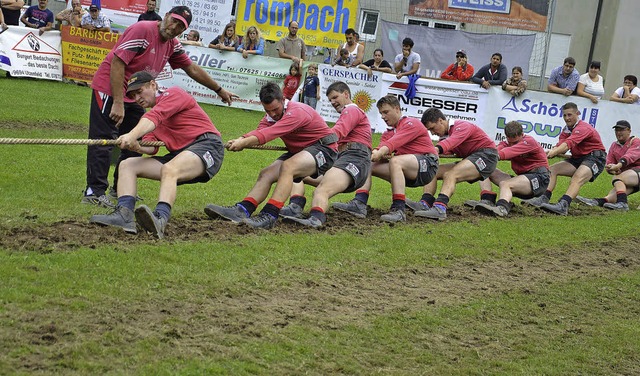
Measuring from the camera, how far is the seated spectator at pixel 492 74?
19.4m

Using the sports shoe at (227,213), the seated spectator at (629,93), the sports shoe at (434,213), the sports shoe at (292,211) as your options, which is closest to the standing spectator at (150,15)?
the seated spectator at (629,93)

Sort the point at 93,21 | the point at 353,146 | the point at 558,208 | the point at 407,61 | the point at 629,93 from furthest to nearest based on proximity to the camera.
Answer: the point at 93,21 → the point at 407,61 → the point at 629,93 → the point at 558,208 → the point at 353,146

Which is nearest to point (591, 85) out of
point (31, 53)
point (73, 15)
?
point (73, 15)

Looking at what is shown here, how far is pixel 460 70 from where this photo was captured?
1989 cm

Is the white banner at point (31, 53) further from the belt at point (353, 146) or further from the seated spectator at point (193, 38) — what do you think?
the belt at point (353, 146)

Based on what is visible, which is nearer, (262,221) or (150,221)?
(150,221)

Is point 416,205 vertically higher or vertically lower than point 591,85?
lower

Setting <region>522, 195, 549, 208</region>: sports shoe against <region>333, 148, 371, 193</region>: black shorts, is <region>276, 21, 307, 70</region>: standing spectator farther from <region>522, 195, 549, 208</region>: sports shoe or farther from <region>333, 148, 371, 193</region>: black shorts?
<region>333, 148, 371, 193</region>: black shorts

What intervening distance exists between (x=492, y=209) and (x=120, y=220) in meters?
5.59

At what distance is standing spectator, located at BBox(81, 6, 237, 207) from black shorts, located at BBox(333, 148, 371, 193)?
7.10 ft

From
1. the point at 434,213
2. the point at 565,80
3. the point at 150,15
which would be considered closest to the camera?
the point at 434,213

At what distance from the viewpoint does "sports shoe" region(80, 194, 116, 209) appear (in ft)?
30.4

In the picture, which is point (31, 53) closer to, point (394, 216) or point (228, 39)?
point (228, 39)

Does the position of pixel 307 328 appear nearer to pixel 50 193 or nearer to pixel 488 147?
pixel 50 193
